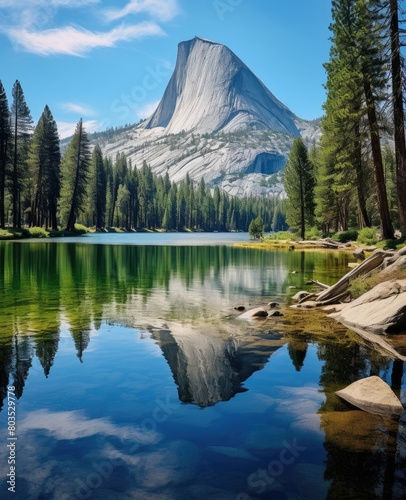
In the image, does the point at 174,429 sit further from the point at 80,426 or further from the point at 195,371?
the point at 195,371

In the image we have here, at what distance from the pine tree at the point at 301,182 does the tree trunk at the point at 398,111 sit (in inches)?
1450

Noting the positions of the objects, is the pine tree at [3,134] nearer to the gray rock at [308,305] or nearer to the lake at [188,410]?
the lake at [188,410]

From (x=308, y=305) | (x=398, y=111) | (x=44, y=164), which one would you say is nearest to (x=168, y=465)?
(x=308, y=305)

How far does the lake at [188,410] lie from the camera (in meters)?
4.61

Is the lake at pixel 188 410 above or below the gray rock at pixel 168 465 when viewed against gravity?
above

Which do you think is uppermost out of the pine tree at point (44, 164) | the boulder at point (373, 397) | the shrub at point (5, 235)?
the pine tree at point (44, 164)

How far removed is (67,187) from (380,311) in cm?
7986

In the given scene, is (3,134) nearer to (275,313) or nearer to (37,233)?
(37,233)

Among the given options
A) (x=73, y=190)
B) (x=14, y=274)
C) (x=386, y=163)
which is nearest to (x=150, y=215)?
(x=73, y=190)

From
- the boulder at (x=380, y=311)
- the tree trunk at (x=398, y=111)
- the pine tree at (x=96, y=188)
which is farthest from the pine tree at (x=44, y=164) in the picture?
the boulder at (x=380, y=311)

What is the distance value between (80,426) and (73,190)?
264ft

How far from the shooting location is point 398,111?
80.6 feet

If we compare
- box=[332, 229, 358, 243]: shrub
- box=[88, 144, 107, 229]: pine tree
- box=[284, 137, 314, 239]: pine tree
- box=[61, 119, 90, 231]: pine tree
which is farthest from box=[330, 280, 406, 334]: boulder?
box=[88, 144, 107, 229]: pine tree

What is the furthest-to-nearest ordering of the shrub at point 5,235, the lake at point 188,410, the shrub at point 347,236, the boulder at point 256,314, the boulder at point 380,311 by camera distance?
the shrub at point 5,235
the shrub at point 347,236
the boulder at point 256,314
the boulder at point 380,311
the lake at point 188,410
